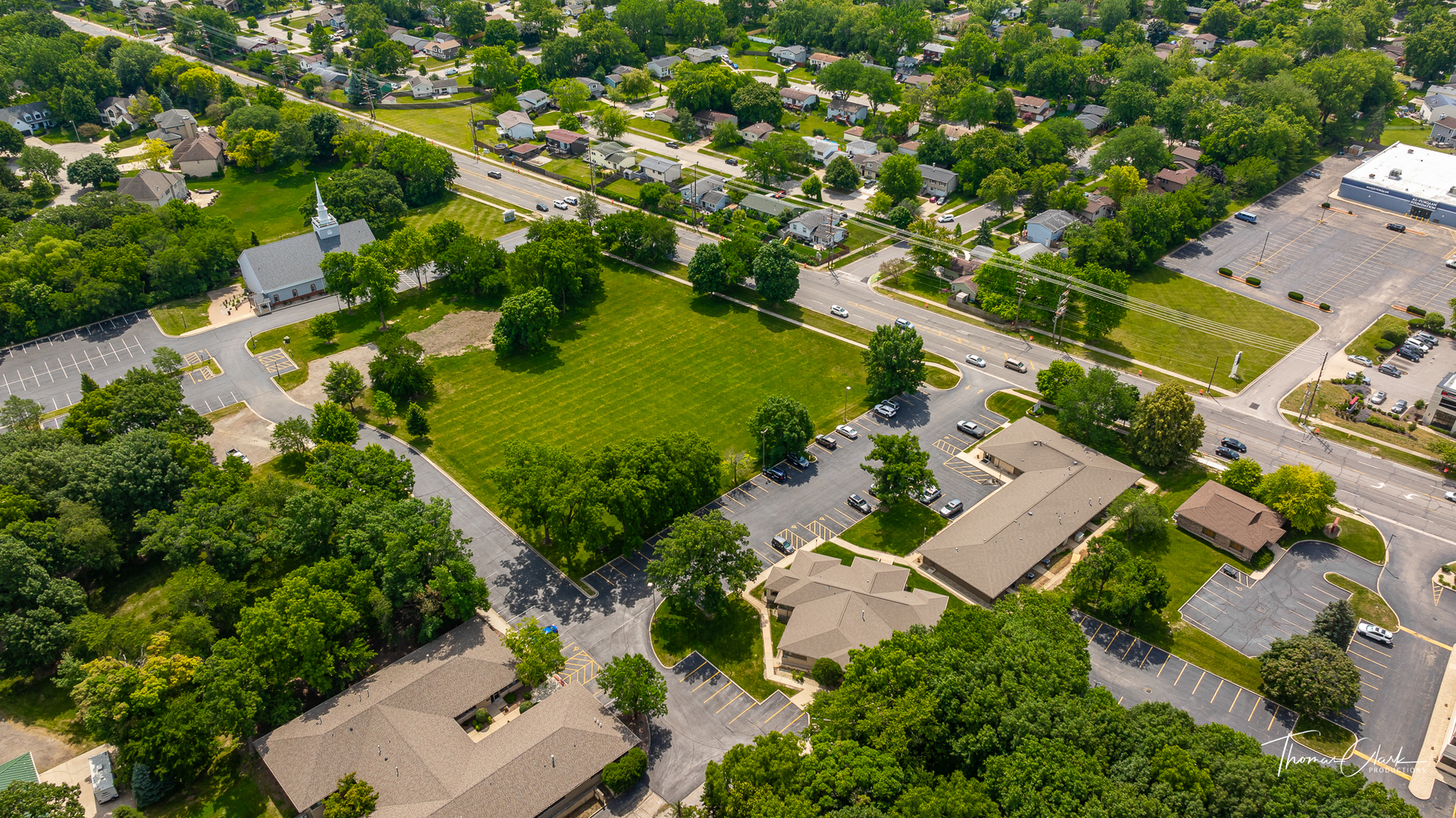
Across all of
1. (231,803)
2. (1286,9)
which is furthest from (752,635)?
(1286,9)

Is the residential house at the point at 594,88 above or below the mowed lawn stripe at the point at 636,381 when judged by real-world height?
above

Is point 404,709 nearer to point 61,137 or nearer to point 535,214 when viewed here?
point 535,214

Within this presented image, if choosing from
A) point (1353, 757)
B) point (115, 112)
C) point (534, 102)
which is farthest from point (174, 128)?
point (1353, 757)

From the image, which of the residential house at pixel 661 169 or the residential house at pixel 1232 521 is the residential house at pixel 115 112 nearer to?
the residential house at pixel 661 169

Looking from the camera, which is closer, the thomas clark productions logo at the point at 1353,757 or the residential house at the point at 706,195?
the thomas clark productions logo at the point at 1353,757

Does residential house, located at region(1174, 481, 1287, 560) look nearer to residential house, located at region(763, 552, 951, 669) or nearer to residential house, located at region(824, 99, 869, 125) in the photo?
residential house, located at region(763, 552, 951, 669)

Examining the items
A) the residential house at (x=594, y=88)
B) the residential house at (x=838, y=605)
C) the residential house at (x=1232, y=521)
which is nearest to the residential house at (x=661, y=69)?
the residential house at (x=594, y=88)
